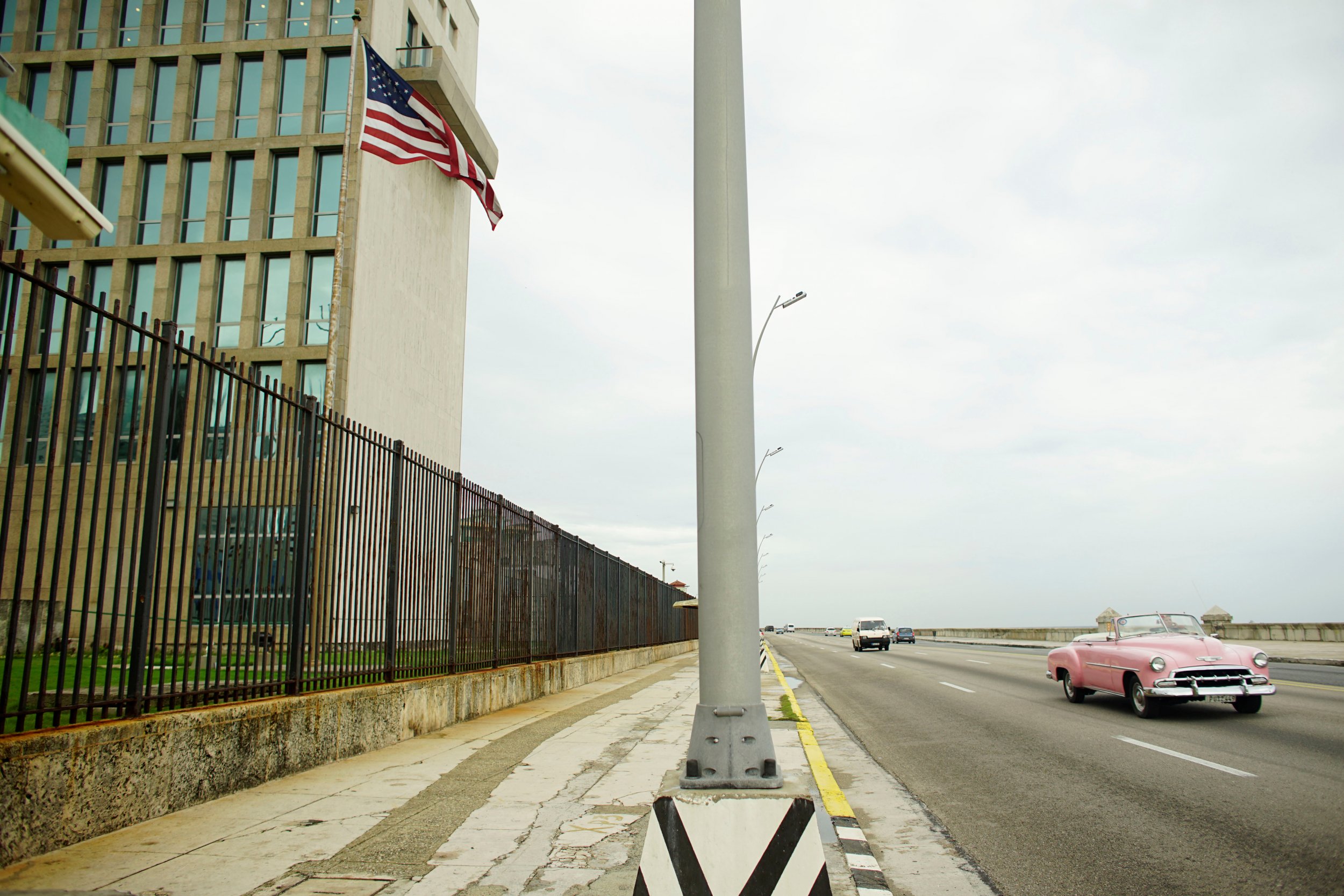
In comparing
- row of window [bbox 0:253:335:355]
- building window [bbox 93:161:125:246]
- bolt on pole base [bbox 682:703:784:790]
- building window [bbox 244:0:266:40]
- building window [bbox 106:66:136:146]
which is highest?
building window [bbox 244:0:266:40]

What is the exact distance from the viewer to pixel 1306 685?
14.9m

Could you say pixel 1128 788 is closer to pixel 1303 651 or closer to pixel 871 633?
pixel 1303 651

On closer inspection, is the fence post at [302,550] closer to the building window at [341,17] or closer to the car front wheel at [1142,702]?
the car front wheel at [1142,702]

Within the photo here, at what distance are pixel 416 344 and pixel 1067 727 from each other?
2863 centimetres

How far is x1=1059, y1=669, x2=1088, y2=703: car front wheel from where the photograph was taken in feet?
43.8

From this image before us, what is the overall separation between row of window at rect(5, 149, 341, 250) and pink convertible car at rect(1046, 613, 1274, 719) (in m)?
26.3

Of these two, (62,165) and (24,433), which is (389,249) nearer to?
(24,433)

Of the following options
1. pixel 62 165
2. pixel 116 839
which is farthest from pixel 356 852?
pixel 62 165

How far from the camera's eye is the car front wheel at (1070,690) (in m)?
13.4

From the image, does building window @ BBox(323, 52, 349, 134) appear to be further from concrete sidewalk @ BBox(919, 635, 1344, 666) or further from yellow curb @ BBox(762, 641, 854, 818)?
concrete sidewalk @ BBox(919, 635, 1344, 666)

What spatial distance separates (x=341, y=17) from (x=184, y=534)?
100 ft

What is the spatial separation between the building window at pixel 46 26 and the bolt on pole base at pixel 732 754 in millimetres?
37879

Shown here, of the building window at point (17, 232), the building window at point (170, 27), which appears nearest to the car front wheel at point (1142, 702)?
the building window at point (17, 232)

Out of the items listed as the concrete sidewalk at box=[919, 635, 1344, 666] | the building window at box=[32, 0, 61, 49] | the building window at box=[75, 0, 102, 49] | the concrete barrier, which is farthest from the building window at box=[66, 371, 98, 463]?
the building window at box=[32, 0, 61, 49]
